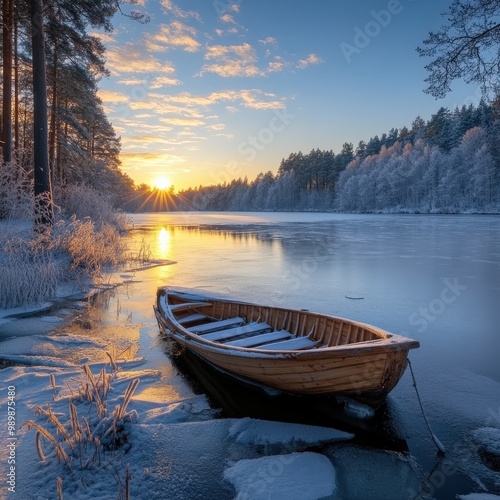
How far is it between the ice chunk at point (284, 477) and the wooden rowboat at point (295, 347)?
30.6 inches

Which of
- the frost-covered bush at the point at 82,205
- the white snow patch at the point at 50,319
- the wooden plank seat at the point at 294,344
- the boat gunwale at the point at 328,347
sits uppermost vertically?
the frost-covered bush at the point at 82,205

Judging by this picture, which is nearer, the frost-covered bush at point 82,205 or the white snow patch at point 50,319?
the white snow patch at point 50,319

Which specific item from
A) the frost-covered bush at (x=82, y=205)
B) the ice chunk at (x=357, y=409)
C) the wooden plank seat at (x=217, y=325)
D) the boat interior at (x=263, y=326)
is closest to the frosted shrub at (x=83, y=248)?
the boat interior at (x=263, y=326)

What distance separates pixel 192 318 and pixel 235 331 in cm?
121

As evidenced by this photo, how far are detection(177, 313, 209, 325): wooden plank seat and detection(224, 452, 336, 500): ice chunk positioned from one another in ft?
11.3

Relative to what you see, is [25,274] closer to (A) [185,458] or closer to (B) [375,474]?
(A) [185,458]

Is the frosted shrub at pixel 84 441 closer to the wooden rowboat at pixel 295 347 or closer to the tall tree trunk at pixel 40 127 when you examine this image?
the wooden rowboat at pixel 295 347

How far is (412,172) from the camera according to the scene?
59.3 m

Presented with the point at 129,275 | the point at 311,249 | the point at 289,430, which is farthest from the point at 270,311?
the point at 311,249

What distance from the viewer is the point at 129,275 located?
1205 centimetres

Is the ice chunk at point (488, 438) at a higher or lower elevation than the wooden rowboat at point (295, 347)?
lower

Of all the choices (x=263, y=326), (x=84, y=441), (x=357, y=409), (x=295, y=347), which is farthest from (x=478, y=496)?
(x=263, y=326)

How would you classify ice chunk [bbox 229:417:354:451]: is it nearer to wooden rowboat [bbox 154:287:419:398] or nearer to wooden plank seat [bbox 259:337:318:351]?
wooden rowboat [bbox 154:287:419:398]

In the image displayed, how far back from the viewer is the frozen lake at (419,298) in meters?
3.69
